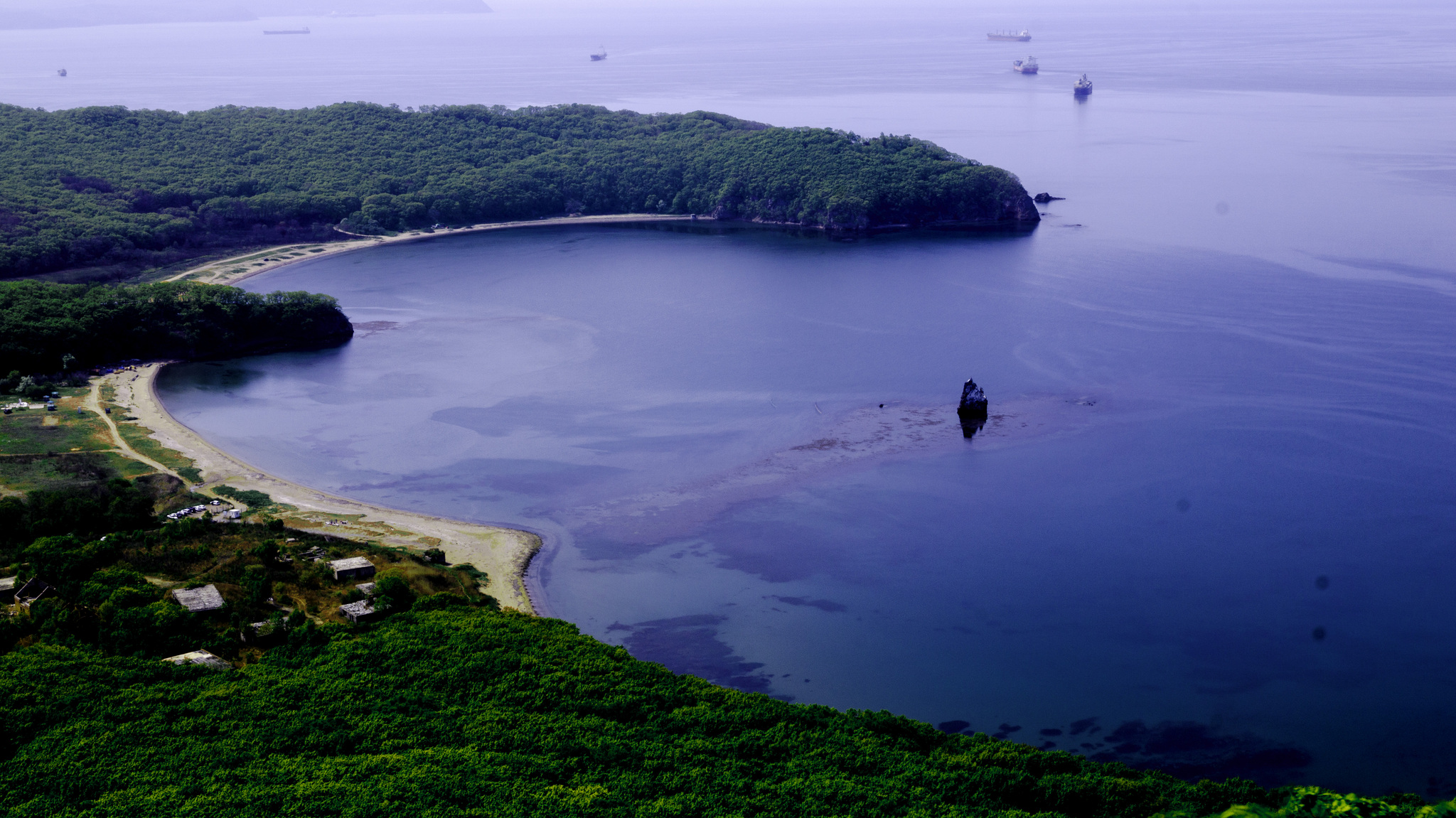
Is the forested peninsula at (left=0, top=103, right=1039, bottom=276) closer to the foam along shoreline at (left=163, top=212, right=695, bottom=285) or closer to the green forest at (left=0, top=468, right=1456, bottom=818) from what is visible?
the foam along shoreline at (left=163, top=212, right=695, bottom=285)

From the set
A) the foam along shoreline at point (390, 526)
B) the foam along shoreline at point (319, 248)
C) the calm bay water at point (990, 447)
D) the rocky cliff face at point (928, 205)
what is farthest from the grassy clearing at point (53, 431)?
the rocky cliff face at point (928, 205)

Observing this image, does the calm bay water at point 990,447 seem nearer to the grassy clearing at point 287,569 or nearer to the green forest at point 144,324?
the green forest at point 144,324

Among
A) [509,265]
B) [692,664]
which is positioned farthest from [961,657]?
[509,265]

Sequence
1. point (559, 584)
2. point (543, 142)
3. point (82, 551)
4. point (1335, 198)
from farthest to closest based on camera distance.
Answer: point (543, 142), point (1335, 198), point (559, 584), point (82, 551)

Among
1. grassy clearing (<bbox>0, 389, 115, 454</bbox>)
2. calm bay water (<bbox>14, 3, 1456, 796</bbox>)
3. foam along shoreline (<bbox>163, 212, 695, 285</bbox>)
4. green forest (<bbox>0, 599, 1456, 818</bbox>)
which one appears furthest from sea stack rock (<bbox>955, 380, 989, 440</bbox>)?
foam along shoreline (<bbox>163, 212, 695, 285</bbox>)

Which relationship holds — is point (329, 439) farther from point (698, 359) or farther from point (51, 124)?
point (51, 124)
